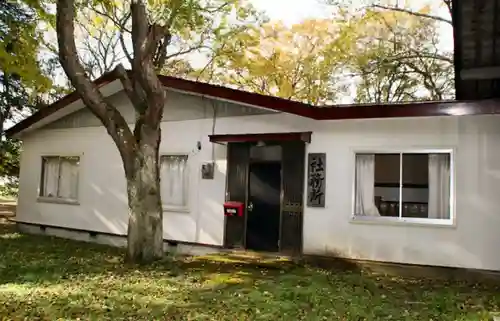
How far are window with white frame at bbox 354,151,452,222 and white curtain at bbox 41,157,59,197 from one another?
325 inches

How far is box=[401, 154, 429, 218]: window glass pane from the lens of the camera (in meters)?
7.93

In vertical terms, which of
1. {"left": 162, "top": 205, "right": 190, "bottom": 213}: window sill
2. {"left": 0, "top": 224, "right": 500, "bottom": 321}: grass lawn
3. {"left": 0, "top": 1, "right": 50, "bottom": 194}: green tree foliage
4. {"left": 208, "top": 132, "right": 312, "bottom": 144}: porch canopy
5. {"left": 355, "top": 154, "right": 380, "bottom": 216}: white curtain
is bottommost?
{"left": 0, "top": 224, "right": 500, "bottom": 321}: grass lawn

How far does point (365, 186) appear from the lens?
8383 mm

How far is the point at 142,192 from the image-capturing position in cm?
795

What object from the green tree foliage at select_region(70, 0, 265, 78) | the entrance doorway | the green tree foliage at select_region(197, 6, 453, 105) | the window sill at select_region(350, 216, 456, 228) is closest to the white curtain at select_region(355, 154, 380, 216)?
the window sill at select_region(350, 216, 456, 228)

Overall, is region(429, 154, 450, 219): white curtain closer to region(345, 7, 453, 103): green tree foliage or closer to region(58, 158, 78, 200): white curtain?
region(58, 158, 78, 200): white curtain

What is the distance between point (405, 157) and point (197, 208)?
→ 4388 millimetres

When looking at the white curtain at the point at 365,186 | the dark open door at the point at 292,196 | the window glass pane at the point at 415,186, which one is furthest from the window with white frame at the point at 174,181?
the window glass pane at the point at 415,186

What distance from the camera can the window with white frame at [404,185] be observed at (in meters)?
7.80

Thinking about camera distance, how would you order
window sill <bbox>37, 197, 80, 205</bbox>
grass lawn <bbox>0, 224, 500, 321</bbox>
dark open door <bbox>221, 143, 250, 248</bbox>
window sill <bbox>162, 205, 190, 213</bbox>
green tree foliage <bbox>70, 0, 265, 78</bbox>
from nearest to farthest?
grass lawn <bbox>0, 224, 500, 321</bbox>
dark open door <bbox>221, 143, 250, 248</bbox>
window sill <bbox>162, 205, 190, 213</bbox>
window sill <bbox>37, 197, 80, 205</bbox>
green tree foliage <bbox>70, 0, 265, 78</bbox>

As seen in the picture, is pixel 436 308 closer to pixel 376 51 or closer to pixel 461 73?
pixel 461 73

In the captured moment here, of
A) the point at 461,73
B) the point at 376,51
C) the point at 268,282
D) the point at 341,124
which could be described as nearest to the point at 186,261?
the point at 268,282

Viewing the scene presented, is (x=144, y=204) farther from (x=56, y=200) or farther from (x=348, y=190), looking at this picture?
(x=56, y=200)

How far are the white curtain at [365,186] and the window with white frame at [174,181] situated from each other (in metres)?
3.75
